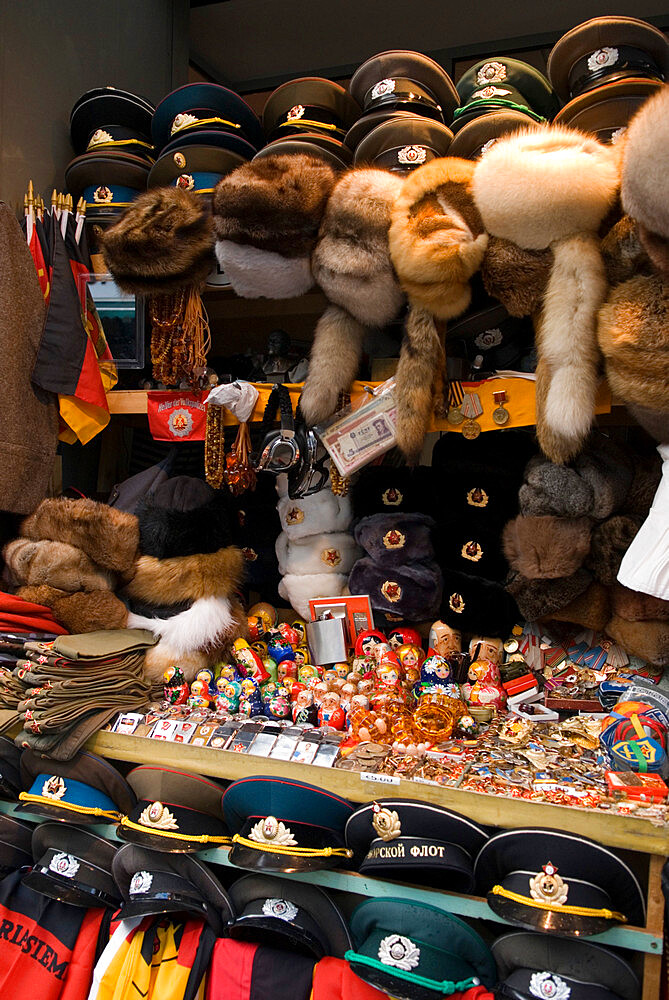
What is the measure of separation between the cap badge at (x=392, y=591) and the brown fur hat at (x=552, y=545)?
1.31 ft

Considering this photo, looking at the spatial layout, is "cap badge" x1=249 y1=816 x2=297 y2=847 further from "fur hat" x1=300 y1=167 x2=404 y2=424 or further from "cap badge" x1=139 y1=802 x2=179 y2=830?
"fur hat" x1=300 y1=167 x2=404 y2=424

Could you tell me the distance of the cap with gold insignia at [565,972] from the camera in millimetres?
1240

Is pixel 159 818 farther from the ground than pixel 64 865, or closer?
farther from the ground

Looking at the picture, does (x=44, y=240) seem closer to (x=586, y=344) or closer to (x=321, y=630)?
(x=321, y=630)

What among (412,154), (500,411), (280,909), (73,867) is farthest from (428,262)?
(73,867)

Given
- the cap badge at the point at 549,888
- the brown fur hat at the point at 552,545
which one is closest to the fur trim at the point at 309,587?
the brown fur hat at the point at 552,545

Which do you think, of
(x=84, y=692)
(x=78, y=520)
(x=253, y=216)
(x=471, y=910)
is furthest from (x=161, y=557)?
(x=471, y=910)

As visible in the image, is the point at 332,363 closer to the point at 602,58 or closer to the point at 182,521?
the point at 182,521

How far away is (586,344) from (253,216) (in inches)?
37.5

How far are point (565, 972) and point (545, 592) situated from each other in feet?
2.90

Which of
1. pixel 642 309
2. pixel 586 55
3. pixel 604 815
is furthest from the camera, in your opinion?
pixel 586 55

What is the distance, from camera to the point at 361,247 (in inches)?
72.8

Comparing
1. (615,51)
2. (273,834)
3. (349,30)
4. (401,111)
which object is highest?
(349,30)

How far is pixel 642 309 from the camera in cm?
154
